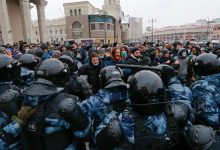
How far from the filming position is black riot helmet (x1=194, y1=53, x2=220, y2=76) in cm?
290

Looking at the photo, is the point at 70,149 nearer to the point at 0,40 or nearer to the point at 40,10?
the point at 0,40

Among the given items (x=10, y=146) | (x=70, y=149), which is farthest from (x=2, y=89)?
(x=70, y=149)

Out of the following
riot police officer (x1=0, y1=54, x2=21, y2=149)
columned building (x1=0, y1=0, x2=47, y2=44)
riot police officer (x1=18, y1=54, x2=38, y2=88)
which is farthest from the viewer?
columned building (x1=0, y1=0, x2=47, y2=44)

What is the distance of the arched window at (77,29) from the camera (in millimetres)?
66812

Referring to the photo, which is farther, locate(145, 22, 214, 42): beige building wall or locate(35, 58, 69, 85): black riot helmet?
locate(145, 22, 214, 42): beige building wall

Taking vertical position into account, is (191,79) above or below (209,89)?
below

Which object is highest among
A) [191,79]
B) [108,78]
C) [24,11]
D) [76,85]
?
[24,11]

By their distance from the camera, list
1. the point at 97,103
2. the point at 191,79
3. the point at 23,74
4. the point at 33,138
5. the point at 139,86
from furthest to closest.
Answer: the point at 191,79 < the point at 23,74 < the point at 97,103 < the point at 33,138 < the point at 139,86

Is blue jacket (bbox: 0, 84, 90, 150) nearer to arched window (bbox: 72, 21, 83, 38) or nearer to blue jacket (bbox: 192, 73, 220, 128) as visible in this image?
blue jacket (bbox: 192, 73, 220, 128)

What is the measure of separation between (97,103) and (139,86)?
964mm

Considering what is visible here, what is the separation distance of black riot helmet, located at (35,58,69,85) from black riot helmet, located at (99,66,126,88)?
19.1 inches

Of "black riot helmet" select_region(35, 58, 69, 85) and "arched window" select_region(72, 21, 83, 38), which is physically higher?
"arched window" select_region(72, 21, 83, 38)

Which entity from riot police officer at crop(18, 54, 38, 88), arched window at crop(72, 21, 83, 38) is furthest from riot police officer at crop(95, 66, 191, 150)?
arched window at crop(72, 21, 83, 38)

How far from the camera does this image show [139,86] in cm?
201
